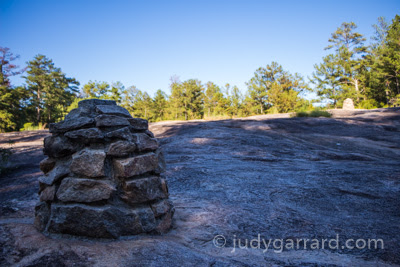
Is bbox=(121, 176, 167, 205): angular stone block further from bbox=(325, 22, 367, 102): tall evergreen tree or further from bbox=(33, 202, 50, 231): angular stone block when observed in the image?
bbox=(325, 22, 367, 102): tall evergreen tree

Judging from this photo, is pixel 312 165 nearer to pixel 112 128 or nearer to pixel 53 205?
pixel 112 128

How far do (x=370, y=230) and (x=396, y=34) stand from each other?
32868 mm

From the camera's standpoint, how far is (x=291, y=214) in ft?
9.11

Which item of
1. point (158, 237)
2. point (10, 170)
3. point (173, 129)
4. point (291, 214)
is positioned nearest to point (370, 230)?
point (291, 214)

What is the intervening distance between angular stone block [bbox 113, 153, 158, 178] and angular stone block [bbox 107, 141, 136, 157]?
0.07 meters

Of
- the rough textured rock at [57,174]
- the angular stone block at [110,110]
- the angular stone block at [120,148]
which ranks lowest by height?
the rough textured rock at [57,174]

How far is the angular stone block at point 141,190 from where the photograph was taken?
224cm

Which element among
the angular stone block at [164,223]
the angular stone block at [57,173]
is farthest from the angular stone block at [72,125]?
the angular stone block at [164,223]

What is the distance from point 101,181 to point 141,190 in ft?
1.26

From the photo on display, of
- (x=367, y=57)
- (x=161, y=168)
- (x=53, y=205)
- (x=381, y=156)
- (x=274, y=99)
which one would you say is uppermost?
(x=367, y=57)

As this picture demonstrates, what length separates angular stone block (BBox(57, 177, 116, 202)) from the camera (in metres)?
2.15

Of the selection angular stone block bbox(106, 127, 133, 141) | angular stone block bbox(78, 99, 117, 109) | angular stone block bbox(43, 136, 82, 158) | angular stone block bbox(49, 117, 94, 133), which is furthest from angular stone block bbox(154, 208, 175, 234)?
angular stone block bbox(78, 99, 117, 109)

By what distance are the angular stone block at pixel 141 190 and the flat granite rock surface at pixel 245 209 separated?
13 centimetres

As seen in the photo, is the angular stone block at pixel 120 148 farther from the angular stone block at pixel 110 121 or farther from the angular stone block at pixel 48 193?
the angular stone block at pixel 48 193
